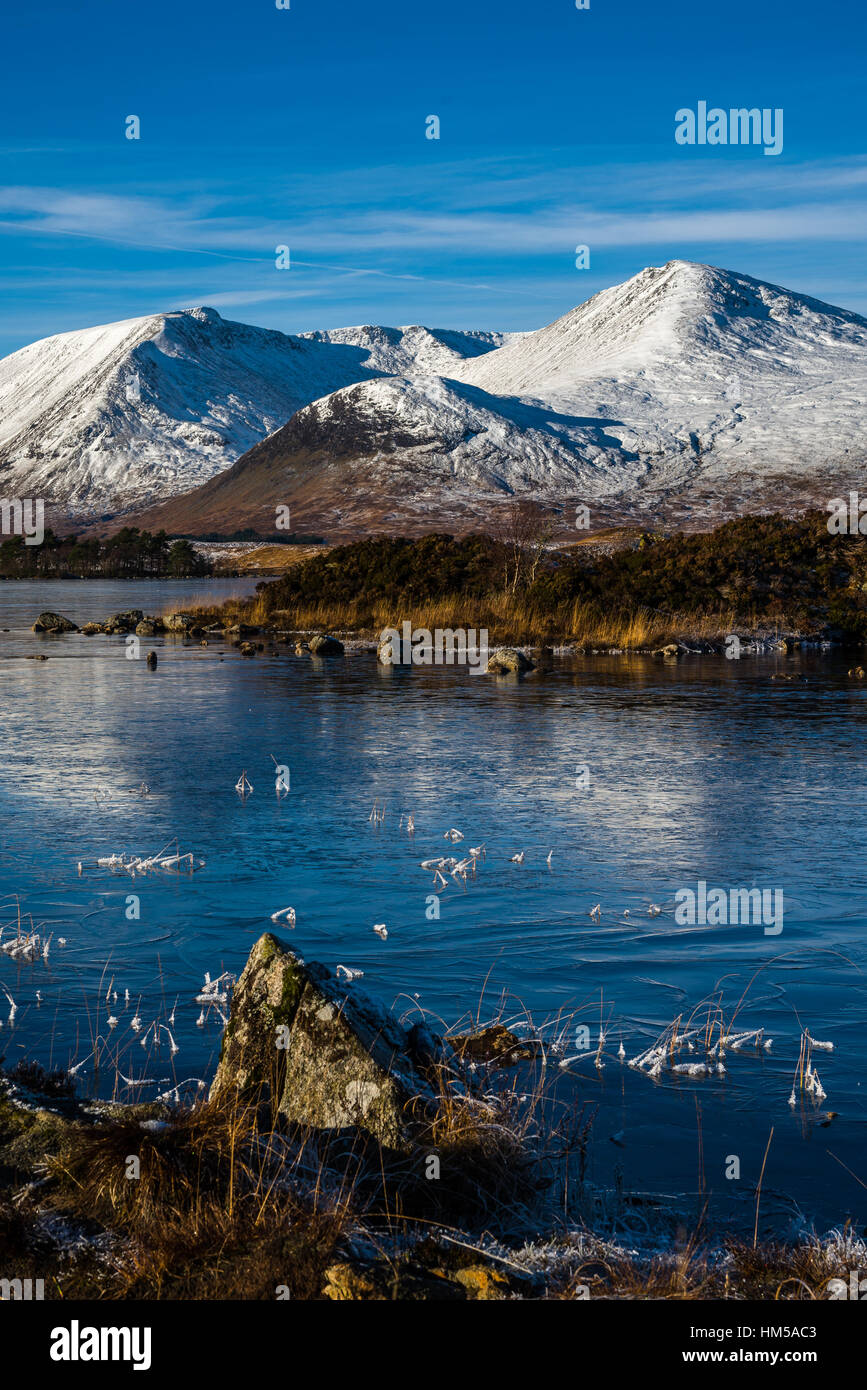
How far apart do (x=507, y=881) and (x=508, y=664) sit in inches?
871

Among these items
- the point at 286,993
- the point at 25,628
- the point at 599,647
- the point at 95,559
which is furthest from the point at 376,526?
the point at 286,993

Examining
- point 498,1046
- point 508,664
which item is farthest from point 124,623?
point 498,1046

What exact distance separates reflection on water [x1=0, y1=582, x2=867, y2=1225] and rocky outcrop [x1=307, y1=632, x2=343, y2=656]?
13.6 meters

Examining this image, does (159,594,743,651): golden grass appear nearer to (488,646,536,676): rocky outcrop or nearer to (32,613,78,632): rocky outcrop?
(488,646,536,676): rocky outcrop

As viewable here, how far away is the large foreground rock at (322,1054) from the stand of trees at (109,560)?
12846 centimetres

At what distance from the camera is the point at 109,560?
484 feet

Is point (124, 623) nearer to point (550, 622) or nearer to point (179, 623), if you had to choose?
point (179, 623)

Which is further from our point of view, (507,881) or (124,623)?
(124,623)

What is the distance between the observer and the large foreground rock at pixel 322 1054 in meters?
6.25

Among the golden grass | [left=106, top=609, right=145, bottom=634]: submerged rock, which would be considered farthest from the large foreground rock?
[left=106, top=609, right=145, bottom=634]: submerged rock

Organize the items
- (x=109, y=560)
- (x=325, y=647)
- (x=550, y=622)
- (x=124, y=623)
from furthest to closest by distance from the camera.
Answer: (x=109, y=560), (x=124, y=623), (x=550, y=622), (x=325, y=647)

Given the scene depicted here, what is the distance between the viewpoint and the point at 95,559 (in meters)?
150

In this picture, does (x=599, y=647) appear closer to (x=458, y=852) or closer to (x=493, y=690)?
(x=493, y=690)

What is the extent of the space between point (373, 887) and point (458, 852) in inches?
64.5
